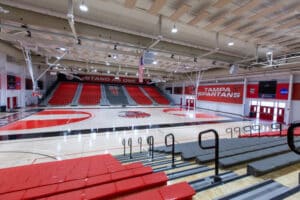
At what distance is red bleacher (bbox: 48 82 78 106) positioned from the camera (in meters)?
18.7

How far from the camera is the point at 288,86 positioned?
11281 mm

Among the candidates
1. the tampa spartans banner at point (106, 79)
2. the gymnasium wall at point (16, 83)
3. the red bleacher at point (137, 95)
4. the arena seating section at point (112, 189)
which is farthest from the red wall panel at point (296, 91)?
the gymnasium wall at point (16, 83)

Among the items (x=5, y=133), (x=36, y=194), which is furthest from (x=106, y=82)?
(x=36, y=194)

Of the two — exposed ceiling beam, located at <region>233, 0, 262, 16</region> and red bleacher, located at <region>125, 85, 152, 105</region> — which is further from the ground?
exposed ceiling beam, located at <region>233, 0, 262, 16</region>

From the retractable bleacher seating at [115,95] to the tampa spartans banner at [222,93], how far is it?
10613mm

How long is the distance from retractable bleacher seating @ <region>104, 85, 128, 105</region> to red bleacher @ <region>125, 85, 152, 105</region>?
1.40 metres

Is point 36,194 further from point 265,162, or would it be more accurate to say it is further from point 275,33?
point 275,33

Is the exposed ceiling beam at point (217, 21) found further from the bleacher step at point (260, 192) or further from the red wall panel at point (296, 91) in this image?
the red wall panel at point (296, 91)

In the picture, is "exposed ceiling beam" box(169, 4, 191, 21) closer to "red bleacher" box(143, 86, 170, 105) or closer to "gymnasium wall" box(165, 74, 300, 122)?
"gymnasium wall" box(165, 74, 300, 122)

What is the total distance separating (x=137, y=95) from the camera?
24641 mm

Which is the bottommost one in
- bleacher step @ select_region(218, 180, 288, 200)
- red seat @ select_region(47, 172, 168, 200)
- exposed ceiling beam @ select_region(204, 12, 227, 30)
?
red seat @ select_region(47, 172, 168, 200)

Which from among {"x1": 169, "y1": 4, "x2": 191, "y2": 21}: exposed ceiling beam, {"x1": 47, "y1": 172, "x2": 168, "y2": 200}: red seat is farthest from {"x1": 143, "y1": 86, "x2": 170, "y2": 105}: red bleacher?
{"x1": 47, "y1": 172, "x2": 168, "y2": 200}: red seat

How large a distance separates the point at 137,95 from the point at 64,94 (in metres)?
10.4

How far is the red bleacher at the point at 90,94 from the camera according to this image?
20.0m
